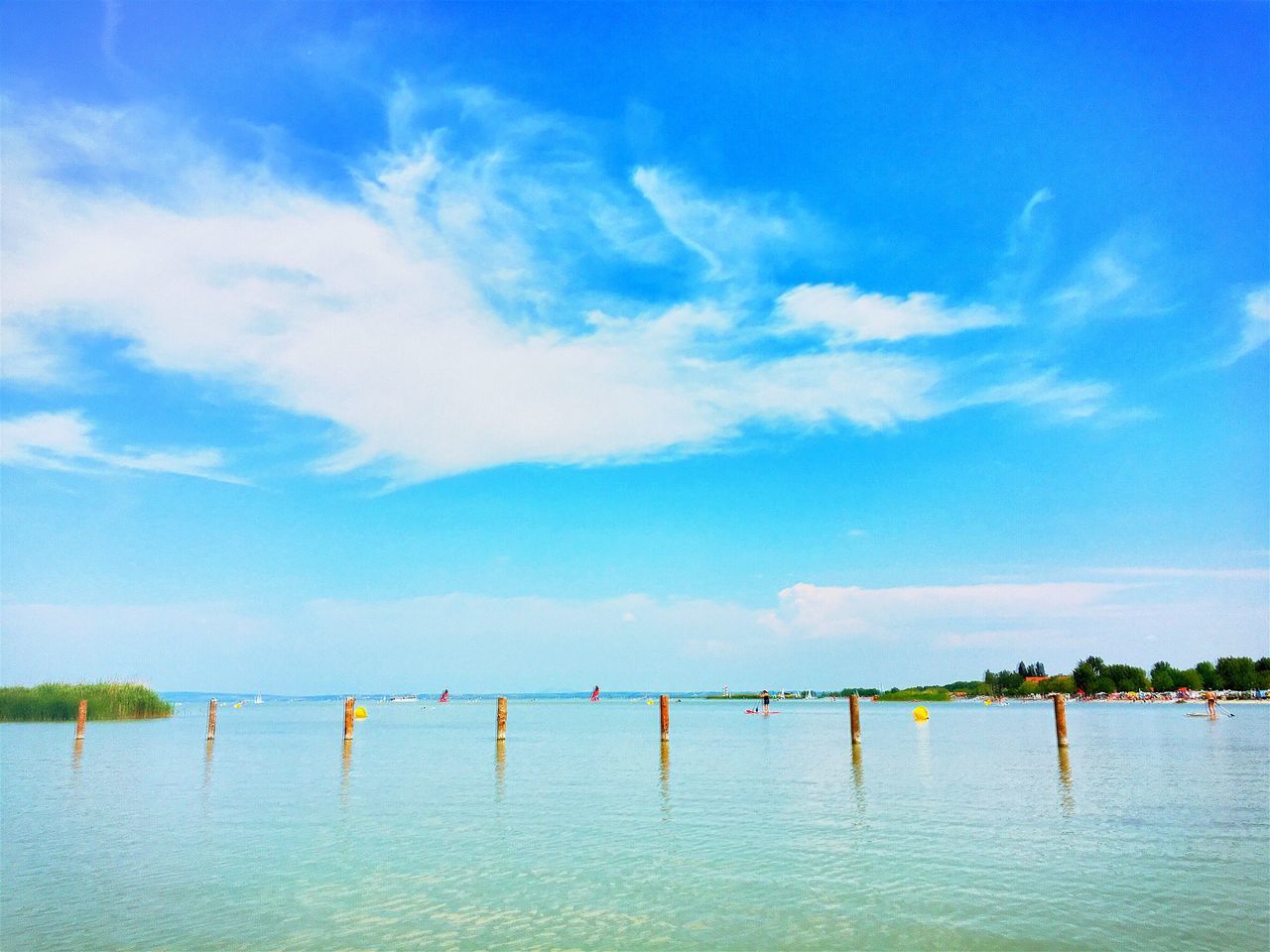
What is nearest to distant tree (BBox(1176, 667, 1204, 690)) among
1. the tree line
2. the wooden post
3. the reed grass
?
the tree line

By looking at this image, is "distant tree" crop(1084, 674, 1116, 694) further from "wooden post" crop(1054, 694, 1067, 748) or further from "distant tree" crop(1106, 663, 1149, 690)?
"wooden post" crop(1054, 694, 1067, 748)

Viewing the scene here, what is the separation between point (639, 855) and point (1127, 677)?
17876 centimetres

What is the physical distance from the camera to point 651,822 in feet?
78.1

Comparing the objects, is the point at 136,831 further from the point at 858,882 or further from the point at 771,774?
the point at 771,774

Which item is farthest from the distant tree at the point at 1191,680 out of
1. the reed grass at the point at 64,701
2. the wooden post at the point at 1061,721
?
the reed grass at the point at 64,701

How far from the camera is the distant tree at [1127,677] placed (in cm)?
16450

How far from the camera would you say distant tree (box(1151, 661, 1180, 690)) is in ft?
517

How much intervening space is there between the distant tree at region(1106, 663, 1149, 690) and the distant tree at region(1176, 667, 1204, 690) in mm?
7911

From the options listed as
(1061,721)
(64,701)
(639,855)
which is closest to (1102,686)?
(1061,721)

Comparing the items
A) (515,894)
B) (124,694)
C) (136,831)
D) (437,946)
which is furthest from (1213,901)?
(124,694)

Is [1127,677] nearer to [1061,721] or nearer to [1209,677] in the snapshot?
[1209,677]

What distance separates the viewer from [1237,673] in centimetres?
14225

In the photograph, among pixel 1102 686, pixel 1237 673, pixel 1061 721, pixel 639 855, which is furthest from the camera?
pixel 1102 686

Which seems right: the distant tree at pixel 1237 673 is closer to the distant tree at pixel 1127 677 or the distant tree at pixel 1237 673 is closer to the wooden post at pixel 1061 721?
the distant tree at pixel 1127 677
